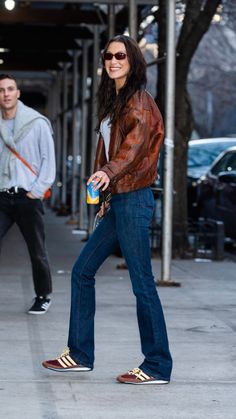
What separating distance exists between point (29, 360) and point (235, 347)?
4.95ft

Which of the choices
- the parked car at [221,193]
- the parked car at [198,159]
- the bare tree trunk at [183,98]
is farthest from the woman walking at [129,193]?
the parked car at [198,159]

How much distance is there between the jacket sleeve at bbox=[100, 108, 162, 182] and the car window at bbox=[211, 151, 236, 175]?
37.8ft

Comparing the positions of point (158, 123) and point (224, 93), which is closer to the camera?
point (158, 123)

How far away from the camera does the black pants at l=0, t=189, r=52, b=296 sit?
9.45 metres

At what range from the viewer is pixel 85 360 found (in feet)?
23.7

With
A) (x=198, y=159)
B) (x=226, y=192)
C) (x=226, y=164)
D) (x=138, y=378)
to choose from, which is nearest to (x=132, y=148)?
(x=138, y=378)

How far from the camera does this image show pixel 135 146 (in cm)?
671

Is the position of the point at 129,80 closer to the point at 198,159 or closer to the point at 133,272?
the point at 133,272

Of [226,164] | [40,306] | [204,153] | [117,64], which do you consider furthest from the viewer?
→ [204,153]

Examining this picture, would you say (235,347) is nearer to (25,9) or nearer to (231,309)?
(231,309)

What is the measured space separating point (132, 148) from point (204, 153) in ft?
55.1

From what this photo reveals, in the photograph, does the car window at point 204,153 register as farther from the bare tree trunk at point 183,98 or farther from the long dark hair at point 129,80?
the long dark hair at point 129,80

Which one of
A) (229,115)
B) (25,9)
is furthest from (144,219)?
(229,115)

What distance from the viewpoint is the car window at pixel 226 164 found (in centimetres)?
1842
